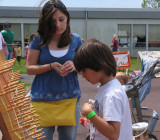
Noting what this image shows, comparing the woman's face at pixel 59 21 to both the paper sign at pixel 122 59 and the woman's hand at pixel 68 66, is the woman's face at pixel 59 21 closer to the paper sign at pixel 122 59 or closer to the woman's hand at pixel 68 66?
the woman's hand at pixel 68 66

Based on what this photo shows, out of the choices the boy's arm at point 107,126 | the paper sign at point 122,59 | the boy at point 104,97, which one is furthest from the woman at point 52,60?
the paper sign at point 122,59

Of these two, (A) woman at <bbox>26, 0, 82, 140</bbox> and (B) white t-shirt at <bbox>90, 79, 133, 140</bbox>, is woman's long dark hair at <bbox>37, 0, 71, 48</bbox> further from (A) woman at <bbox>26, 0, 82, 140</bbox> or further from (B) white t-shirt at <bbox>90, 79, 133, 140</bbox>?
(B) white t-shirt at <bbox>90, 79, 133, 140</bbox>

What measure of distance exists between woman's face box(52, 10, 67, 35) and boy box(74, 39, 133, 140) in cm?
64

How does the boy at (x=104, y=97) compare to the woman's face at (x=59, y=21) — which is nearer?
the boy at (x=104, y=97)

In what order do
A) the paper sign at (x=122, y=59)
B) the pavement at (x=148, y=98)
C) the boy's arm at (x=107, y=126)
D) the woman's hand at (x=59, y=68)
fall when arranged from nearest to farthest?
1. the boy's arm at (x=107, y=126)
2. the woman's hand at (x=59, y=68)
3. the pavement at (x=148, y=98)
4. the paper sign at (x=122, y=59)

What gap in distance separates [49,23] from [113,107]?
3.27 feet

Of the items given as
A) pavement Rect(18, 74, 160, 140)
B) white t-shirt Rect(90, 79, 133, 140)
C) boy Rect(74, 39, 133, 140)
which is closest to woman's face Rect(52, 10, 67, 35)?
boy Rect(74, 39, 133, 140)

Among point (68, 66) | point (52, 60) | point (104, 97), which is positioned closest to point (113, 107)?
point (104, 97)

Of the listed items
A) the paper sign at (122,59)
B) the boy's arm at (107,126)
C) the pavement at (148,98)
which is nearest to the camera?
the boy's arm at (107,126)

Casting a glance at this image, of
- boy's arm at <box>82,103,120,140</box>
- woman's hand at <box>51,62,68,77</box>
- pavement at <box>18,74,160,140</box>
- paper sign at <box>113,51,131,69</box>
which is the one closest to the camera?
boy's arm at <box>82,103,120,140</box>

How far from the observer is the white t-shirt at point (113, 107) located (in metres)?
1.58

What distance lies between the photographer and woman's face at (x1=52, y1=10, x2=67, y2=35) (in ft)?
7.36

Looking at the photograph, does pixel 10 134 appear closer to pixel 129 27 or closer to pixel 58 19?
pixel 58 19

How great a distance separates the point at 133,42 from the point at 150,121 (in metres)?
22.3
